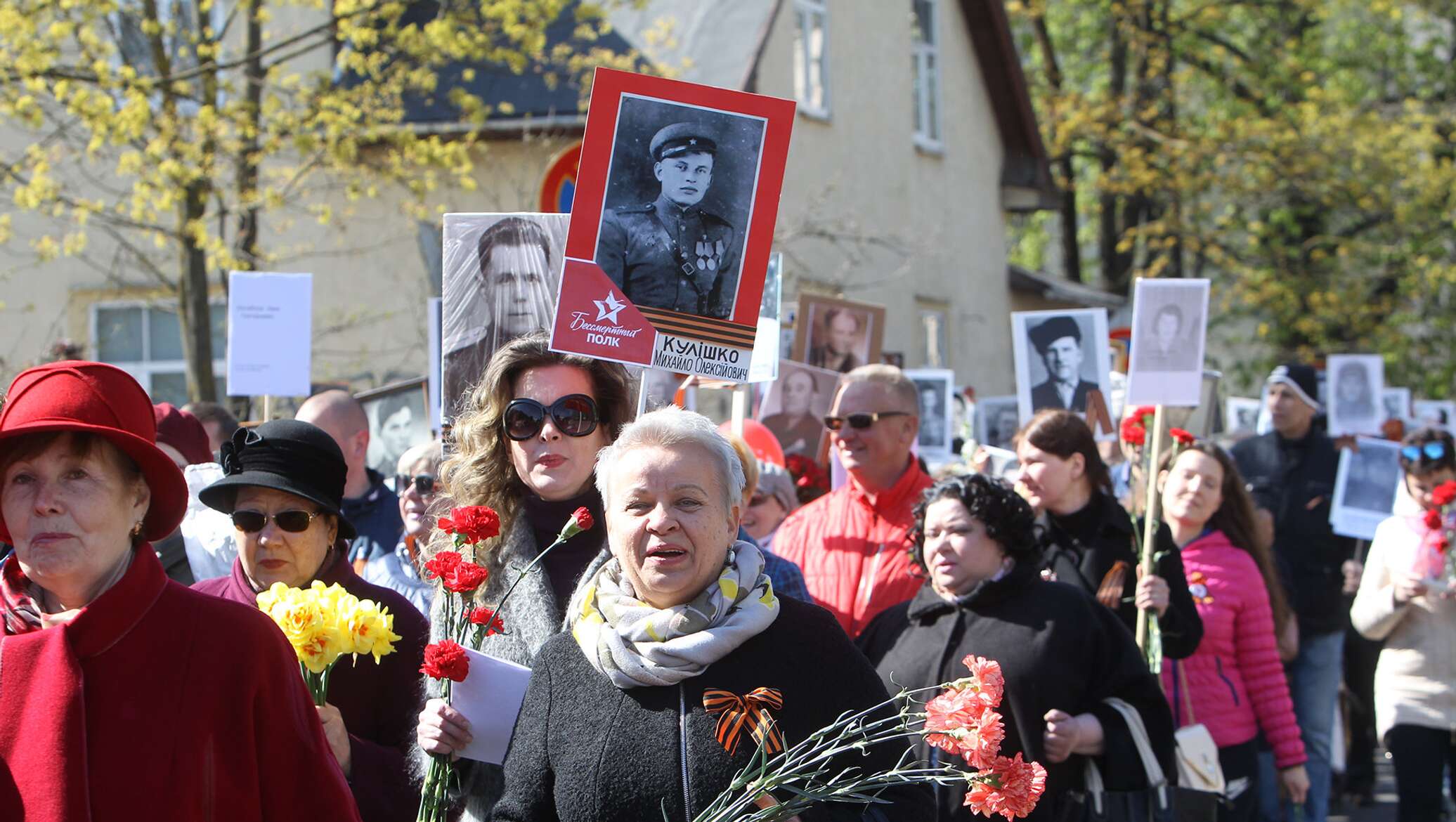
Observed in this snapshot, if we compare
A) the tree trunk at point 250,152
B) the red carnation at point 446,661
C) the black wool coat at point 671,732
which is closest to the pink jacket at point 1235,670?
the black wool coat at point 671,732

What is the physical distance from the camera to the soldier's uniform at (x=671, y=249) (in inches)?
163

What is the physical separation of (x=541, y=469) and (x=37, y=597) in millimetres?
1381

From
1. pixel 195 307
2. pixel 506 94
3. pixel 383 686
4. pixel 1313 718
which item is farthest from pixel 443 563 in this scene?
pixel 506 94

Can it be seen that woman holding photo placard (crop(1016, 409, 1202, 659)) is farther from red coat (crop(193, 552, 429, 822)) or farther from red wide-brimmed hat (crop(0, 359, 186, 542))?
red wide-brimmed hat (crop(0, 359, 186, 542))

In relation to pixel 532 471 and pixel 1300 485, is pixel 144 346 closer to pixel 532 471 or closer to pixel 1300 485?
pixel 1300 485

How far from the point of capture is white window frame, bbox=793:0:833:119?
60.9 ft

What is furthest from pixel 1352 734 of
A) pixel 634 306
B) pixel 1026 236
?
pixel 1026 236

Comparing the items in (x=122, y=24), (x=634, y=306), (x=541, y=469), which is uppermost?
(x=122, y=24)

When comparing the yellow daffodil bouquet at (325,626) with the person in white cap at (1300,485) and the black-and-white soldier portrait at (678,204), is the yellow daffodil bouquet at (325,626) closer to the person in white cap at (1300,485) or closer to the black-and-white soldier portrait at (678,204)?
the black-and-white soldier portrait at (678,204)

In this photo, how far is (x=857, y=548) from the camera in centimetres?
580

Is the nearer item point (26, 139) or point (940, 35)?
point (26, 139)

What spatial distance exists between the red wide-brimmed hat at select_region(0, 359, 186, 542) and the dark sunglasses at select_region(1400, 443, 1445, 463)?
22.4 ft

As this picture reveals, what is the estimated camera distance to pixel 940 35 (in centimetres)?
2159

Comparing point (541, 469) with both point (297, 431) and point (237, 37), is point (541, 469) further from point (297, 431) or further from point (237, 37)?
point (237, 37)
